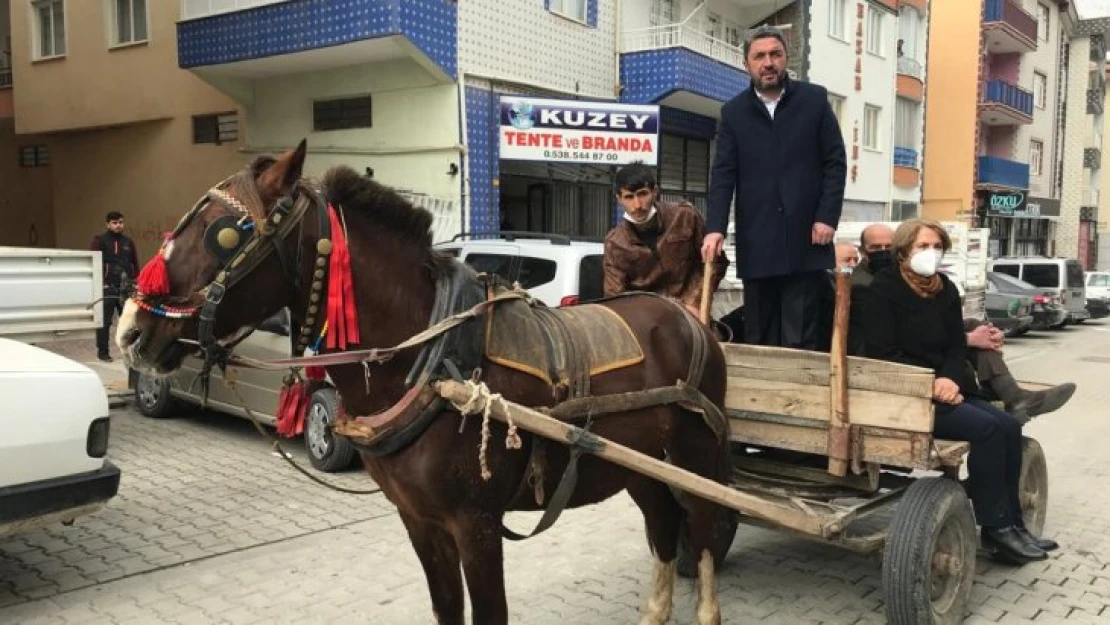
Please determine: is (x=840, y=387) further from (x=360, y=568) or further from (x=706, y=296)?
(x=360, y=568)

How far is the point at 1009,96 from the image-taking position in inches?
1299

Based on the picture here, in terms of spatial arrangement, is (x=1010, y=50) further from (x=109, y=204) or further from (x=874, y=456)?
(x=874, y=456)

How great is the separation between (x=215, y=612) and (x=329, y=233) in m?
2.66

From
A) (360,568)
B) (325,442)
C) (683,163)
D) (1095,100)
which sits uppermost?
(1095,100)

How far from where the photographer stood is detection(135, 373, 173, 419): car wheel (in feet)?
29.2

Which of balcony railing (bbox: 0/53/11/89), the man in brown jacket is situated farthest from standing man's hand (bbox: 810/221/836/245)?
balcony railing (bbox: 0/53/11/89)

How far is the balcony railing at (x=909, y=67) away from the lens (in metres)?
28.1

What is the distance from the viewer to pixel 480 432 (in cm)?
278

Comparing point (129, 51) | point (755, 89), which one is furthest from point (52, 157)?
point (755, 89)

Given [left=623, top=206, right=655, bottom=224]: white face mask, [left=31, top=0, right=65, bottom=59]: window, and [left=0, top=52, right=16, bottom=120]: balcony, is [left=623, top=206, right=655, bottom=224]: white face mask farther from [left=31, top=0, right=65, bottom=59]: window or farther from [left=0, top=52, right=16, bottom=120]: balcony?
[left=0, top=52, right=16, bottom=120]: balcony

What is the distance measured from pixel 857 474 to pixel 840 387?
0.48 metres

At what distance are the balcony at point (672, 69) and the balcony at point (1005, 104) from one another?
18.7 m

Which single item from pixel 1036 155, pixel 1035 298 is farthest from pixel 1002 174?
pixel 1035 298

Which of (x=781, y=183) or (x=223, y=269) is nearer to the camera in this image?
(x=223, y=269)
